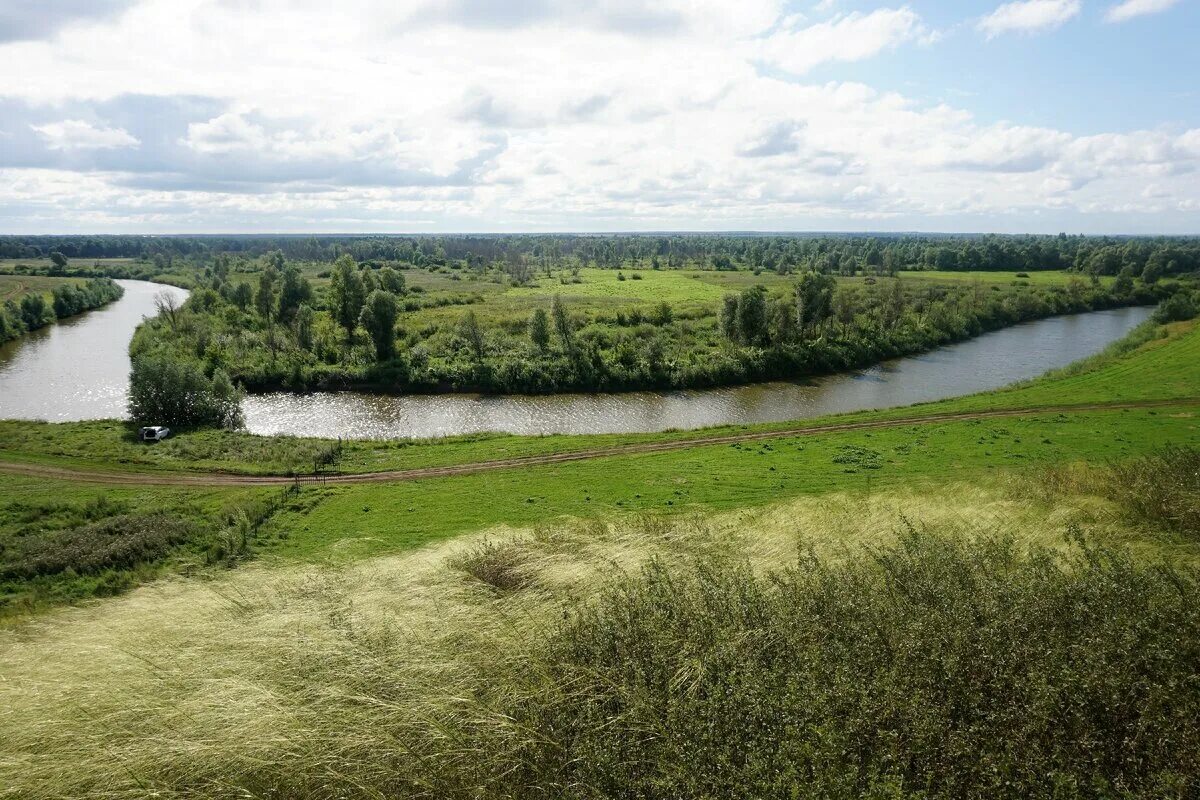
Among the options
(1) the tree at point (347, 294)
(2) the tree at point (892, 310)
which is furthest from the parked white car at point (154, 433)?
(2) the tree at point (892, 310)

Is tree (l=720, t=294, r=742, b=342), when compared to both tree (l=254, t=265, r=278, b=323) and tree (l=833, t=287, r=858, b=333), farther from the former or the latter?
tree (l=254, t=265, r=278, b=323)

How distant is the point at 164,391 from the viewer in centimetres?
4200

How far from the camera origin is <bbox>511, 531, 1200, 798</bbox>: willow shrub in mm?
6160

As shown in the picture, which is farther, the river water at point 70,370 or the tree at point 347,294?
the tree at point 347,294

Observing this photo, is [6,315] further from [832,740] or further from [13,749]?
[832,740]

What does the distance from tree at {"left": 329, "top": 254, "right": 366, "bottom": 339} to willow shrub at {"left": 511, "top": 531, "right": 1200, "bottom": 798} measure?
67050mm

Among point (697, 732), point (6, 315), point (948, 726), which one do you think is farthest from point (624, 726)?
point (6, 315)

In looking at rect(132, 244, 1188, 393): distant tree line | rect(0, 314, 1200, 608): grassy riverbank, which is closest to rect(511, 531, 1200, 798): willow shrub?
rect(0, 314, 1200, 608): grassy riverbank

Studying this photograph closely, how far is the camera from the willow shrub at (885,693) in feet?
20.2

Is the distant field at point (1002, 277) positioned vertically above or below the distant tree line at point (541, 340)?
above

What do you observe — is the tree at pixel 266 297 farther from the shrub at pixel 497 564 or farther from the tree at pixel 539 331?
the shrub at pixel 497 564

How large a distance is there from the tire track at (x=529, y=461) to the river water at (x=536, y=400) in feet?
32.2

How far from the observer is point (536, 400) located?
54.7 metres

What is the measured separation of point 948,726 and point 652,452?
2679 cm
